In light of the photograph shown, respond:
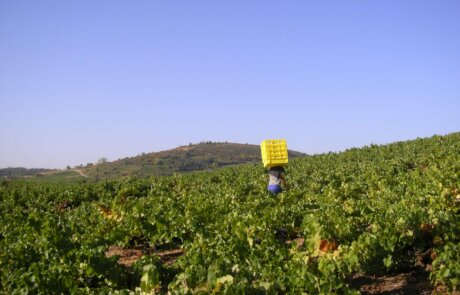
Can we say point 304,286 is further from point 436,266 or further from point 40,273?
point 40,273

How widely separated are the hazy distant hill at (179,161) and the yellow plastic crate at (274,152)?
73.6 m

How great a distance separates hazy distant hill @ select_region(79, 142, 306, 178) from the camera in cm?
9181

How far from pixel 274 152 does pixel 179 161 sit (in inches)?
3362

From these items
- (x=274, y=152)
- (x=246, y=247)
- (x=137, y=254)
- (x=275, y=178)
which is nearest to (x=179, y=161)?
(x=275, y=178)

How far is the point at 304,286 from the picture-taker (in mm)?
5410

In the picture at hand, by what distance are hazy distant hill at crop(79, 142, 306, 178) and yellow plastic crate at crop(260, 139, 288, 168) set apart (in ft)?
242

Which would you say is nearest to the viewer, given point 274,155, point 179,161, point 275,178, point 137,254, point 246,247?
point 246,247

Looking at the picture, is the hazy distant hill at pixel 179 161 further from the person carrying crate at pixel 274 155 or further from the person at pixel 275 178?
the person carrying crate at pixel 274 155

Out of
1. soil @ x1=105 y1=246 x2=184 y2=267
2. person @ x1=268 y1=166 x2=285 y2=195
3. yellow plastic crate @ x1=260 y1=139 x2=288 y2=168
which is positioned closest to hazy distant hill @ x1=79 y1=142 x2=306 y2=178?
person @ x1=268 y1=166 x2=285 y2=195

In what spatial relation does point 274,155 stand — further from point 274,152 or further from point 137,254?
point 137,254

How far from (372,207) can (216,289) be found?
618 centimetres

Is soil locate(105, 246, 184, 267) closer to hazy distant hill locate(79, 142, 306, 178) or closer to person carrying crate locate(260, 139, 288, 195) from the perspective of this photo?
person carrying crate locate(260, 139, 288, 195)

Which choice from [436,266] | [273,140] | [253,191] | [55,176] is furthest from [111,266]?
[55,176]

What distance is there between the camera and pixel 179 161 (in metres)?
98.1
